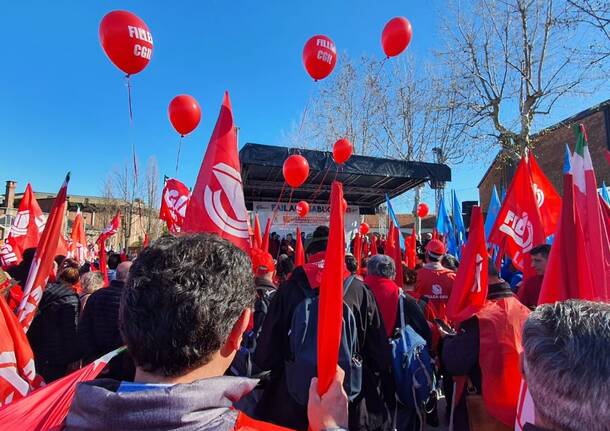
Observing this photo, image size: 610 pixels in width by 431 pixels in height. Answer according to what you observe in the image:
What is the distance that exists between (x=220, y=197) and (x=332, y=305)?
1.95 metres

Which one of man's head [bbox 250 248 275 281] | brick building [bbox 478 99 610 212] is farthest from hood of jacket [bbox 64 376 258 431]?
brick building [bbox 478 99 610 212]

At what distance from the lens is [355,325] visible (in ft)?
8.07

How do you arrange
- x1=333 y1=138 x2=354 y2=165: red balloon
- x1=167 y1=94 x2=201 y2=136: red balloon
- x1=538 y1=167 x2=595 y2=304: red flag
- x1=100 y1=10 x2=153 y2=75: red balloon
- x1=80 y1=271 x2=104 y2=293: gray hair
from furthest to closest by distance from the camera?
1. x1=333 y1=138 x2=354 y2=165: red balloon
2. x1=167 y1=94 x2=201 y2=136: red balloon
3. x1=100 y1=10 x2=153 y2=75: red balloon
4. x1=80 y1=271 x2=104 y2=293: gray hair
5. x1=538 y1=167 x2=595 y2=304: red flag

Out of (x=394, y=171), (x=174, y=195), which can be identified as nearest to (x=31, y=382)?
(x=174, y=195)

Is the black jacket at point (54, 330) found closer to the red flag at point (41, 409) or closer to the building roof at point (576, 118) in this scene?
the red flag at point (41, 409)

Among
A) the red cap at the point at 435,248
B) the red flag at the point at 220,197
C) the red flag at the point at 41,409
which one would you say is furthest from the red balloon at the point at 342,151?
the red flag at the point at 41,409

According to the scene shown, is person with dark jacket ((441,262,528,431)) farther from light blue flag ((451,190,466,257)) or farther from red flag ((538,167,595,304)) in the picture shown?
light blue flag ((451,190,466,257))

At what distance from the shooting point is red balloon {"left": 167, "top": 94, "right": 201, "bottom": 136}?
575 cm

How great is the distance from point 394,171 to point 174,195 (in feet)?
35.6

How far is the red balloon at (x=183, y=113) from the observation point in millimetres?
5746

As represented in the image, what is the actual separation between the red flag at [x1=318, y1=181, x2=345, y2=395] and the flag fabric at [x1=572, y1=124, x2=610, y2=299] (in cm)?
138

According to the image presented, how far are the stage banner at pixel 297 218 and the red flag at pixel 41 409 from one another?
17618 millimetres

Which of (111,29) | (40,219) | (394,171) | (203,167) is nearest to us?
(203,167)

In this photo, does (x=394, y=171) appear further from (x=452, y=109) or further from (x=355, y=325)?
(x=355, y=325)
